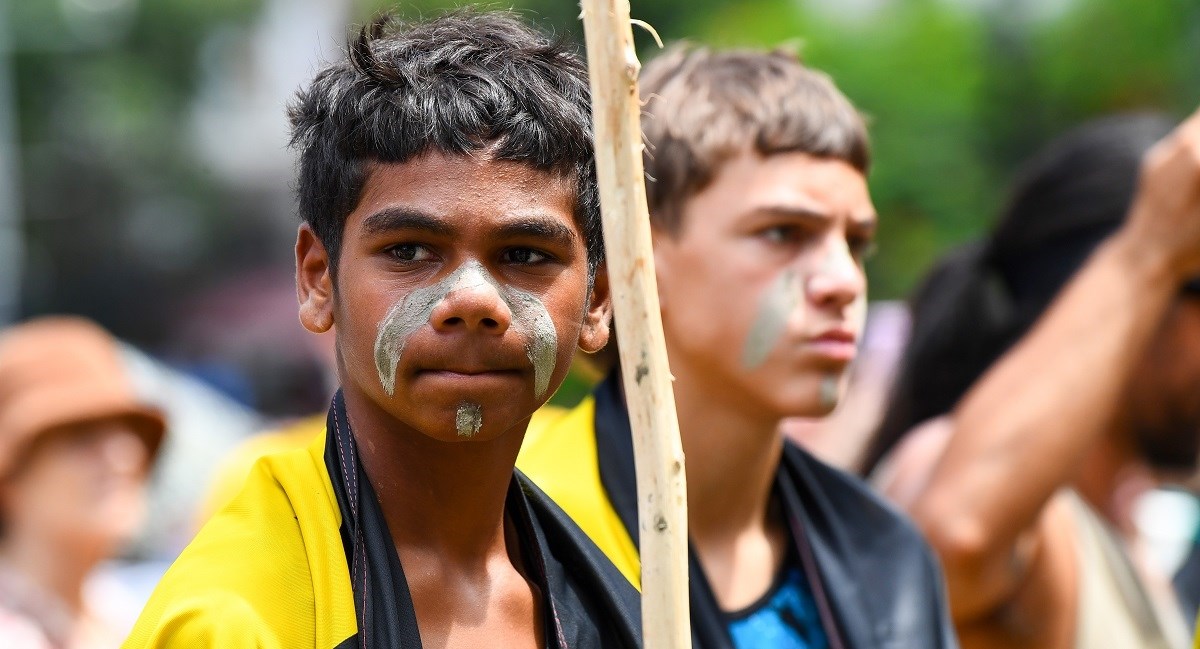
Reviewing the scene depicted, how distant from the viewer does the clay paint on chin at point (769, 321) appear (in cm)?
280

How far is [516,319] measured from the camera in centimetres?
182

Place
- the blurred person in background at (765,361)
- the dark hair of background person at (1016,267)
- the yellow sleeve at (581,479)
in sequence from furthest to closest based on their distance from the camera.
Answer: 1. the dark hair of background person at (1016,267)
2. the blurred person in background at (765,361)
3. the yellow sleeve at (581,479)

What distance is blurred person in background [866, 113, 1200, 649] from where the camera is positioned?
3322 millimetres

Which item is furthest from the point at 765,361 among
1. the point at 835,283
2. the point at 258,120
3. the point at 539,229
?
the point at 258,120

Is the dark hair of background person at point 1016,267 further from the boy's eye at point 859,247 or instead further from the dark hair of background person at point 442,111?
the dark hair of background person at point 442,111

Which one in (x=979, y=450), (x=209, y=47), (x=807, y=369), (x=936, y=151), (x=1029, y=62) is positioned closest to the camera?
(x=807, y=369)

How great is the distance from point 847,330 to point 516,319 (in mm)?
1155

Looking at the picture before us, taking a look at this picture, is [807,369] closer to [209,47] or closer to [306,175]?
[306,175]

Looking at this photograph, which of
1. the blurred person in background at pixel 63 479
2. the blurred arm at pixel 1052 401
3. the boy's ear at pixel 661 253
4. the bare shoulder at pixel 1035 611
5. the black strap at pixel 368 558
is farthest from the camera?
the blurred person in background at pixel 63 479

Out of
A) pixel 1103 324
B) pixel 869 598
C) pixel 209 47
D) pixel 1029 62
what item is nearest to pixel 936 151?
pixel 1029 62

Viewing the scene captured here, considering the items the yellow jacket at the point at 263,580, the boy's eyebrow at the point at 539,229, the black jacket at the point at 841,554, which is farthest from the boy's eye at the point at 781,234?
the yellow jacket at the point at 263,580

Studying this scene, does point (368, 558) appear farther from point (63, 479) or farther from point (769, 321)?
point (63, 479)

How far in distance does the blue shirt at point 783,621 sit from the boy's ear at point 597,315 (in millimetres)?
862

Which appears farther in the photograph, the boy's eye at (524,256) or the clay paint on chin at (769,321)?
the clay paint on chin at (769,321)
